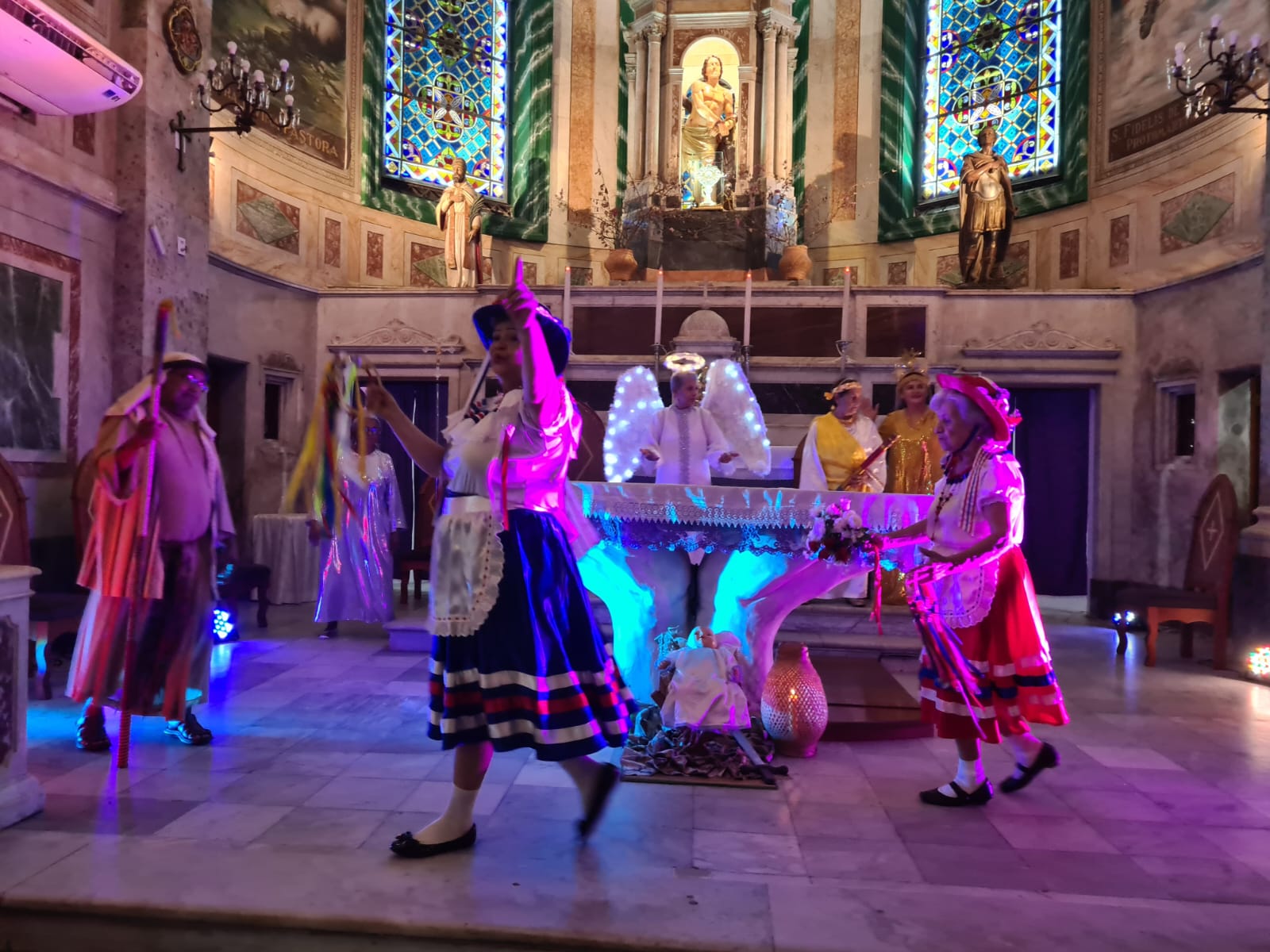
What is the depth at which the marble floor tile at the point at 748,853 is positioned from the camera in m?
2.99

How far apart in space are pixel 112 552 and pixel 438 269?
386 inches

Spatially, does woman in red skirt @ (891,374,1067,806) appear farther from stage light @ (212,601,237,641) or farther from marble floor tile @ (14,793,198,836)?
stage light @ (212,601,237,641)

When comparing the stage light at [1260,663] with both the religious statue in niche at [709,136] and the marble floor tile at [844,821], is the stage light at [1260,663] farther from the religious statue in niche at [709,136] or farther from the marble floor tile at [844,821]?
the religious statue in niche at [709,136]

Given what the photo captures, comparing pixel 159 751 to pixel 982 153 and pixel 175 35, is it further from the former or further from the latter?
pixel 982 153

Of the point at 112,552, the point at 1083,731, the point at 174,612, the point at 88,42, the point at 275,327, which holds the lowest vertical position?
the point at 1083,731

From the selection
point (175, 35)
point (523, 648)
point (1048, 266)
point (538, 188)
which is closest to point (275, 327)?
point (175, 35)

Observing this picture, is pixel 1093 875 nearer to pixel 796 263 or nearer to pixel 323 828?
pixel 323 828

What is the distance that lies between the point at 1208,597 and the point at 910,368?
2.85 m

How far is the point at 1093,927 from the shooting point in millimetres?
2547

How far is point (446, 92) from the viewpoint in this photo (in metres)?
13.7

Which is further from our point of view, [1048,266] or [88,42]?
[1048,266]

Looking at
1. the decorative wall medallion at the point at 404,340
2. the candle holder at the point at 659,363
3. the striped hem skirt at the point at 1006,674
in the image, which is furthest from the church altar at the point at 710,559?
→ the decorative wall medallion at the point at 404,340

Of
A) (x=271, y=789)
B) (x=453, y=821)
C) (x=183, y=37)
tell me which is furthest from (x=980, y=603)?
(x=183, y=37)

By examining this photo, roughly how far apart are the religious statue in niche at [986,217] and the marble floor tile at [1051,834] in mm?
8454
